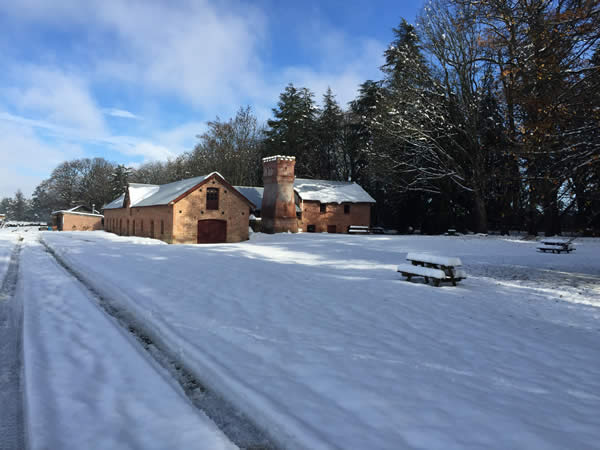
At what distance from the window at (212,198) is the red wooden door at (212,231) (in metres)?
1.22

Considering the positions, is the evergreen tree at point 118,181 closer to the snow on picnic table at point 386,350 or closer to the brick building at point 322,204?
the brick building at point 322,204

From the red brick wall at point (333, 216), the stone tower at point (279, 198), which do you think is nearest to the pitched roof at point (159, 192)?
the stone tower at point (279, 198)

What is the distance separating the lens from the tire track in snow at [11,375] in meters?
3.69

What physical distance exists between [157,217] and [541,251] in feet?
94.0

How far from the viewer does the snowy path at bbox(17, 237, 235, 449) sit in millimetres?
3574

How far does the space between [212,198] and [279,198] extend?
256 inches

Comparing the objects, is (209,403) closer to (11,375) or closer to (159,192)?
(11,375)

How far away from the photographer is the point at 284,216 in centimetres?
3541

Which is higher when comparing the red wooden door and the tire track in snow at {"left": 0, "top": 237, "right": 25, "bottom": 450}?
the red wooden door

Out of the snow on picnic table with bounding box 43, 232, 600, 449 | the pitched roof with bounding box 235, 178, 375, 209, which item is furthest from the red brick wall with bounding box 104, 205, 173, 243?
the snow on picnic table with bounding box 43, 232, 600, 449

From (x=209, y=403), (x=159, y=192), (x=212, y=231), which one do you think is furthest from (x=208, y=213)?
(x=209, y=403)

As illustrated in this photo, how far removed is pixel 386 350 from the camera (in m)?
5.94

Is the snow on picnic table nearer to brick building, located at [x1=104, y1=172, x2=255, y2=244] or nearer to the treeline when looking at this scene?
the treeline

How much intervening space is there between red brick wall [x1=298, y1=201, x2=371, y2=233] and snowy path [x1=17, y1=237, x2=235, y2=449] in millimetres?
34532
